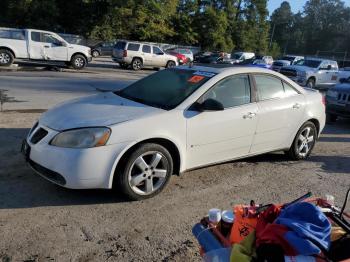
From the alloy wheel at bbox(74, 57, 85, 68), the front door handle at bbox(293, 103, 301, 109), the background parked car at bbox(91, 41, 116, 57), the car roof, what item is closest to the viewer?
the car roof

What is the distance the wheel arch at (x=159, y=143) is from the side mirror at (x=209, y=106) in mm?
539

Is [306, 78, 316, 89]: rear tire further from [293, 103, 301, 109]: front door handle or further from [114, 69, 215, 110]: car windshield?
[114, 69, 215, 110]: car windshield

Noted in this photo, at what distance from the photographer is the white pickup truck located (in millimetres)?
18781

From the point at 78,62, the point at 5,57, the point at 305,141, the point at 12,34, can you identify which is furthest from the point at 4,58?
the point at 305,141

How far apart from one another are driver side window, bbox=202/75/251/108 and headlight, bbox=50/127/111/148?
4.49 feet

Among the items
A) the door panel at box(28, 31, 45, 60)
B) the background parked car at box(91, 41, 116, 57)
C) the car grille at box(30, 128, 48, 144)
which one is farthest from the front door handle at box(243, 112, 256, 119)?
the background parked car at box(91, 41, 116, 57)

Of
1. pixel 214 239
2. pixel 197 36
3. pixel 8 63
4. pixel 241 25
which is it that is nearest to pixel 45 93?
pixel 8 63

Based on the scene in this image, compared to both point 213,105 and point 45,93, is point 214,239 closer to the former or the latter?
point 213,105

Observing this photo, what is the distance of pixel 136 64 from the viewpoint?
26.2 metres

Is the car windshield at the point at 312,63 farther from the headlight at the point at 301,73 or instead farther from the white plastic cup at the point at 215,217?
the white plastic cup at the point at 215,217

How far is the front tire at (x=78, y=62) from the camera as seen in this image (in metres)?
20.9

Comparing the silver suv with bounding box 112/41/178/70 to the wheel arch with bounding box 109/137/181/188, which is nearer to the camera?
the wheel arch with bounding box 109/137/181/188

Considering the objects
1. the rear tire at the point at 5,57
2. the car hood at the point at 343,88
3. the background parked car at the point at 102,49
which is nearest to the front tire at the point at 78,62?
the rear tire at the point at 5,57

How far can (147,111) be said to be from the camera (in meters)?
4.76
